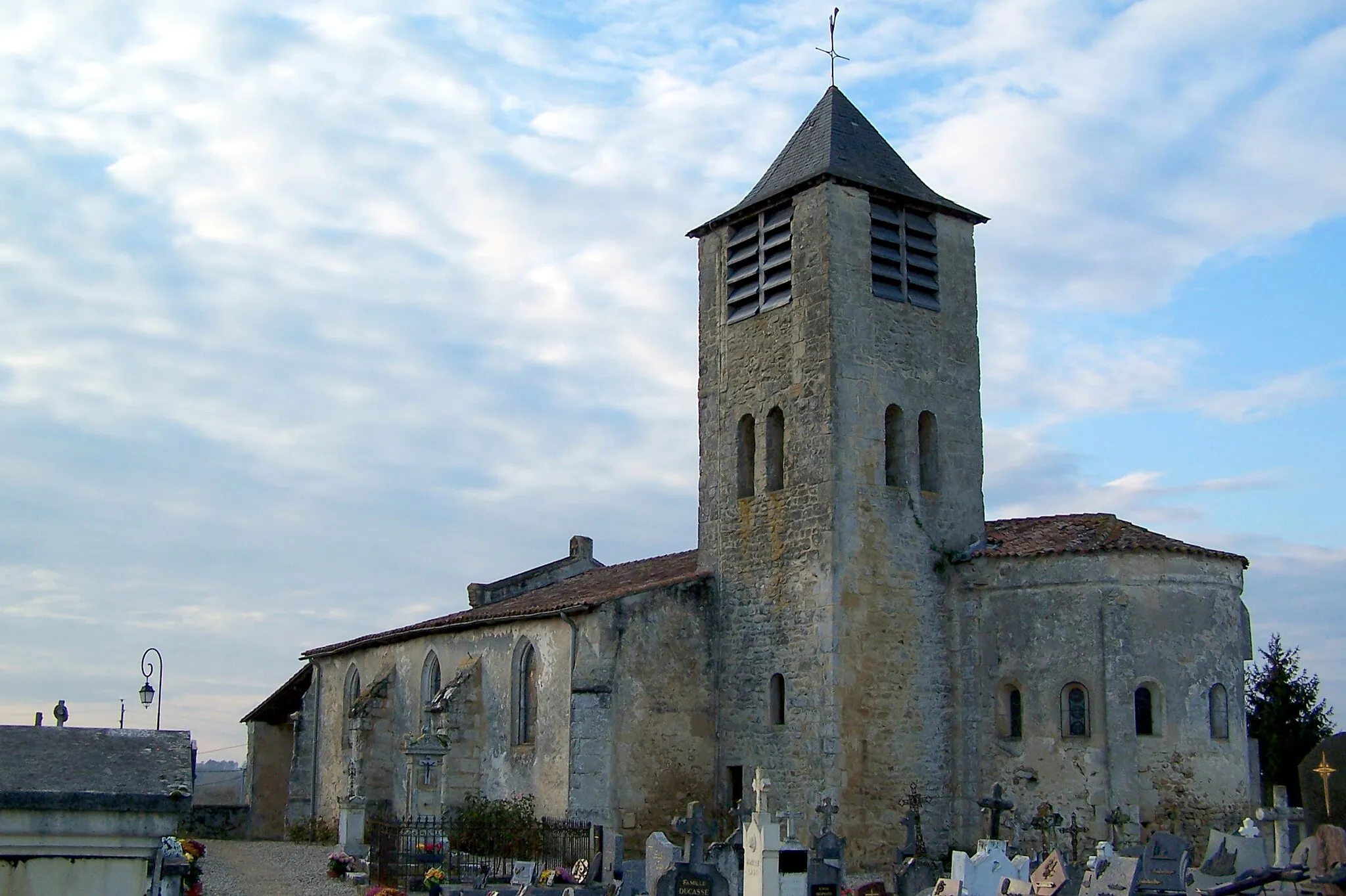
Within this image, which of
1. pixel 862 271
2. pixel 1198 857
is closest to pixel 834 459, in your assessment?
pixel 862 271

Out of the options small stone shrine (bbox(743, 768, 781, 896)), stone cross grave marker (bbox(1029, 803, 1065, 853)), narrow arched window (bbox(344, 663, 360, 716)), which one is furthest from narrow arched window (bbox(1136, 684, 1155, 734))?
narrow arched window (bbox(344, 663, 360, 716))

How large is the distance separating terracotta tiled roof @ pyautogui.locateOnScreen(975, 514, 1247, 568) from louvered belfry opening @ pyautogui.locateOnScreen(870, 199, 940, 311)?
4.61 metres

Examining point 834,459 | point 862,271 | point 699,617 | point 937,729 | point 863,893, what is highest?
point 862,271

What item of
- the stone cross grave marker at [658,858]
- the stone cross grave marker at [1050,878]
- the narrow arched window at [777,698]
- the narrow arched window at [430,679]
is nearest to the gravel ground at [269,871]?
the narrow arched window at [430,679]

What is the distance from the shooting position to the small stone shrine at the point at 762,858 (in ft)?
55.6

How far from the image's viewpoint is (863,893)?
19.3m

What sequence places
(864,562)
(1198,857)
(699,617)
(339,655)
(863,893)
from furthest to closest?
(339,655) → (699,617) → (864,562) → (1198,857) → (863,893)

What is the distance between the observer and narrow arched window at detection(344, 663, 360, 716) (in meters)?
36.5

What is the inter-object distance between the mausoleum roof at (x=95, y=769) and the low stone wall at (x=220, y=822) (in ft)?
103

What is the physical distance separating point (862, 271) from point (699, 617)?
729cm

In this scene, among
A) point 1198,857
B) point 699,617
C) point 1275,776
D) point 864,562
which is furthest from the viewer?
point 1275,776

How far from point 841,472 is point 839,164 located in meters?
6.01

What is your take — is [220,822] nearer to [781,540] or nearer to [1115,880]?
[781,540]

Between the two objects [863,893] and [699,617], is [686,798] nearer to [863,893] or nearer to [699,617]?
[699,617]
